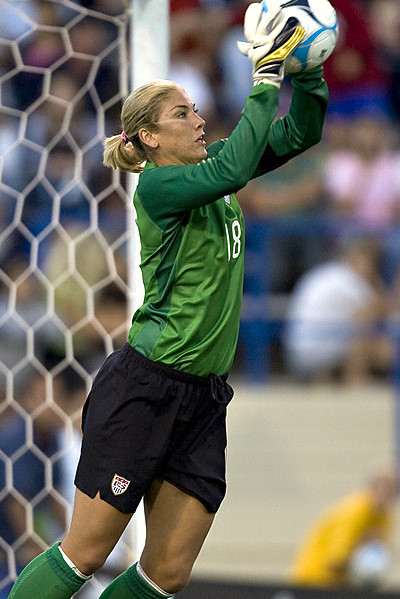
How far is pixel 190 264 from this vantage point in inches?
99.4

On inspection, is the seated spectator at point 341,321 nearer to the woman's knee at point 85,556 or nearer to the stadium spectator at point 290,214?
the stadium spectator at point 290,214

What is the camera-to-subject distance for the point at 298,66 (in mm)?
2604

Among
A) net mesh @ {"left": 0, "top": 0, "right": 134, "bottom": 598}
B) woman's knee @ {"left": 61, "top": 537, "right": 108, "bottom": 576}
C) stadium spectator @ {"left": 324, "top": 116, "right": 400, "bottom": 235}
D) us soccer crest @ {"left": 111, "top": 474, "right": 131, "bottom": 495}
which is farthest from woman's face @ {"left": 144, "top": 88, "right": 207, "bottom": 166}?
stadium spectator @ {"left": 324, "top": 116, "right": 400, "bottom": 235}

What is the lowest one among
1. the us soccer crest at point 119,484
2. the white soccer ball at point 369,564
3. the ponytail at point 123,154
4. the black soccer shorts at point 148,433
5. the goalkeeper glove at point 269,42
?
the white soccer ball at point 369,564

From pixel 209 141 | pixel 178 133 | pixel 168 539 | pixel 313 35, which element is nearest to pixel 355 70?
pixel 209 141

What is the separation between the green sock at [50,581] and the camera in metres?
2.53

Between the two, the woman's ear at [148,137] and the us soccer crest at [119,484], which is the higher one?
the woman's ear at [148,137]

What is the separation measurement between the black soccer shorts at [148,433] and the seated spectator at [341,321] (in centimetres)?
353

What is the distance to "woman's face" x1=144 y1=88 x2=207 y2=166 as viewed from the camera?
8.27 feet

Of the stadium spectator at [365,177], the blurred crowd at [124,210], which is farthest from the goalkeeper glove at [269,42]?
the stadium spectator at [365,177]

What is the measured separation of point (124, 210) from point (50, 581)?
149 inches

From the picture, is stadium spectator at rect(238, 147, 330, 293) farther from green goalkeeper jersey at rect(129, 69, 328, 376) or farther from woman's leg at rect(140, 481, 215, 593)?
woman's leg at rect(140, 481, 215, 593)

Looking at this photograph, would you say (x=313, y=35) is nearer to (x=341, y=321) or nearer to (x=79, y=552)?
(x=79, y=552)

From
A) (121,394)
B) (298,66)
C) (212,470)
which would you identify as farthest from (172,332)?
(298,66)
